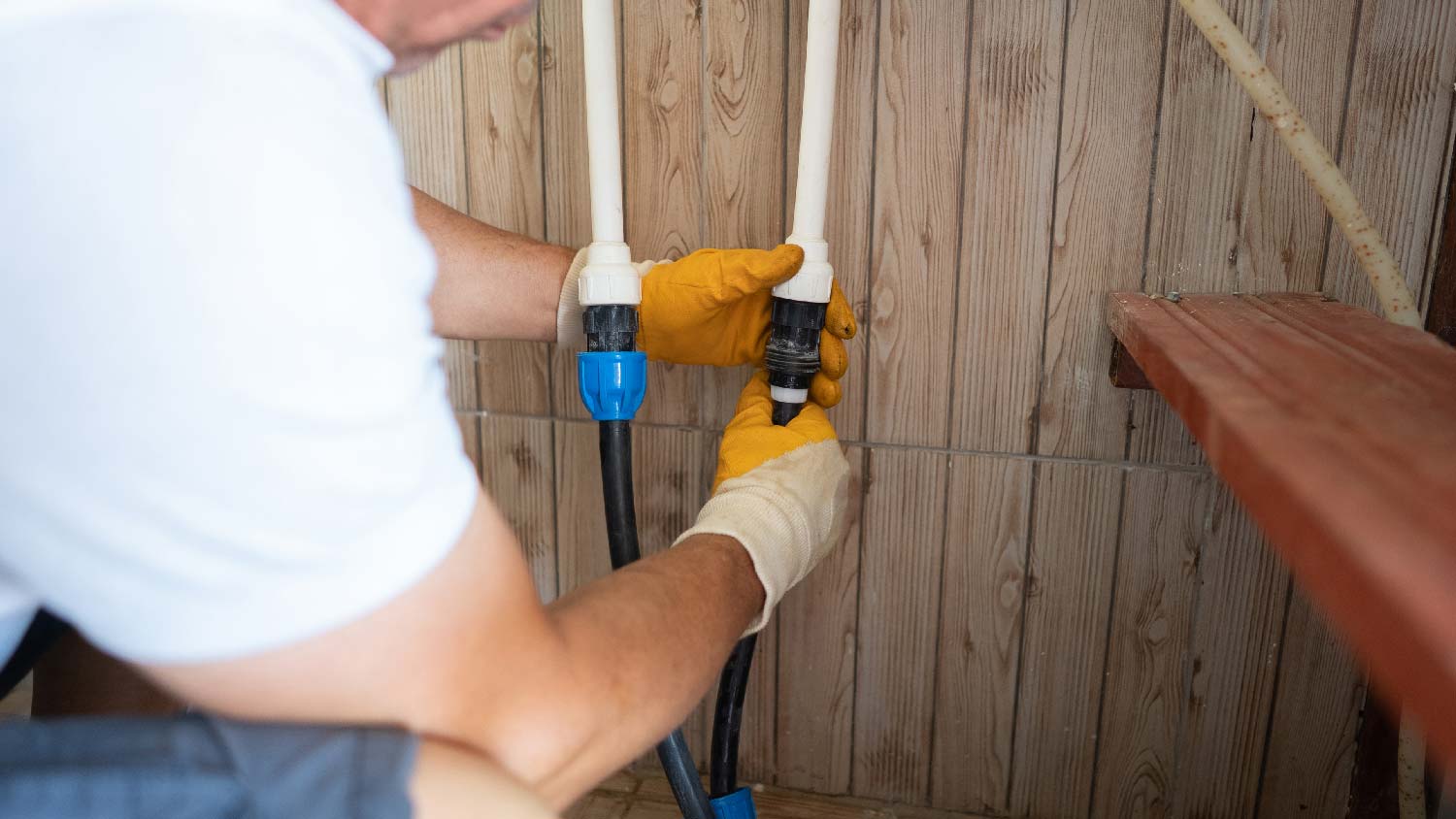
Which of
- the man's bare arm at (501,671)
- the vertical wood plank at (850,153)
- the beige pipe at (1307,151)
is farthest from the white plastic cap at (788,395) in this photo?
the beige pipe at (1307,151)

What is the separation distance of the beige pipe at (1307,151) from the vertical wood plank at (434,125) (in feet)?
3.19

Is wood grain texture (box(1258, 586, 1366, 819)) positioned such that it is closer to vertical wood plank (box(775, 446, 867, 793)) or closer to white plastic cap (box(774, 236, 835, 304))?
vertical wood plank (box(775, 446, 867, 793))

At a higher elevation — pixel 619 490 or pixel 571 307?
pixel 571 307

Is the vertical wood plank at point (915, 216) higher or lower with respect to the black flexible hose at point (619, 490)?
higher

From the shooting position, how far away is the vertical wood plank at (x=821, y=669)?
1365 millimetres

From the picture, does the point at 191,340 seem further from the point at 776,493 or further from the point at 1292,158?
the point at 1292,158

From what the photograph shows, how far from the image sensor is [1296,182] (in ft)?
3.62

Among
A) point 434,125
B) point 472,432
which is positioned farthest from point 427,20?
point 472,432

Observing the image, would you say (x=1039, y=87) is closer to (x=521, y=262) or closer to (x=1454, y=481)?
(x=521, y=262)

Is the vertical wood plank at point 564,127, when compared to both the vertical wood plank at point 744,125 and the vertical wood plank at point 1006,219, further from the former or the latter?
the vertical wood plank at point 1006,219

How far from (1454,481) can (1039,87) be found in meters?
0.83

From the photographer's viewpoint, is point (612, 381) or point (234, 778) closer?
point (234, 778)

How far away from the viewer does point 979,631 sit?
1343mm

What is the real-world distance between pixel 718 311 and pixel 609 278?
149 millimetres
